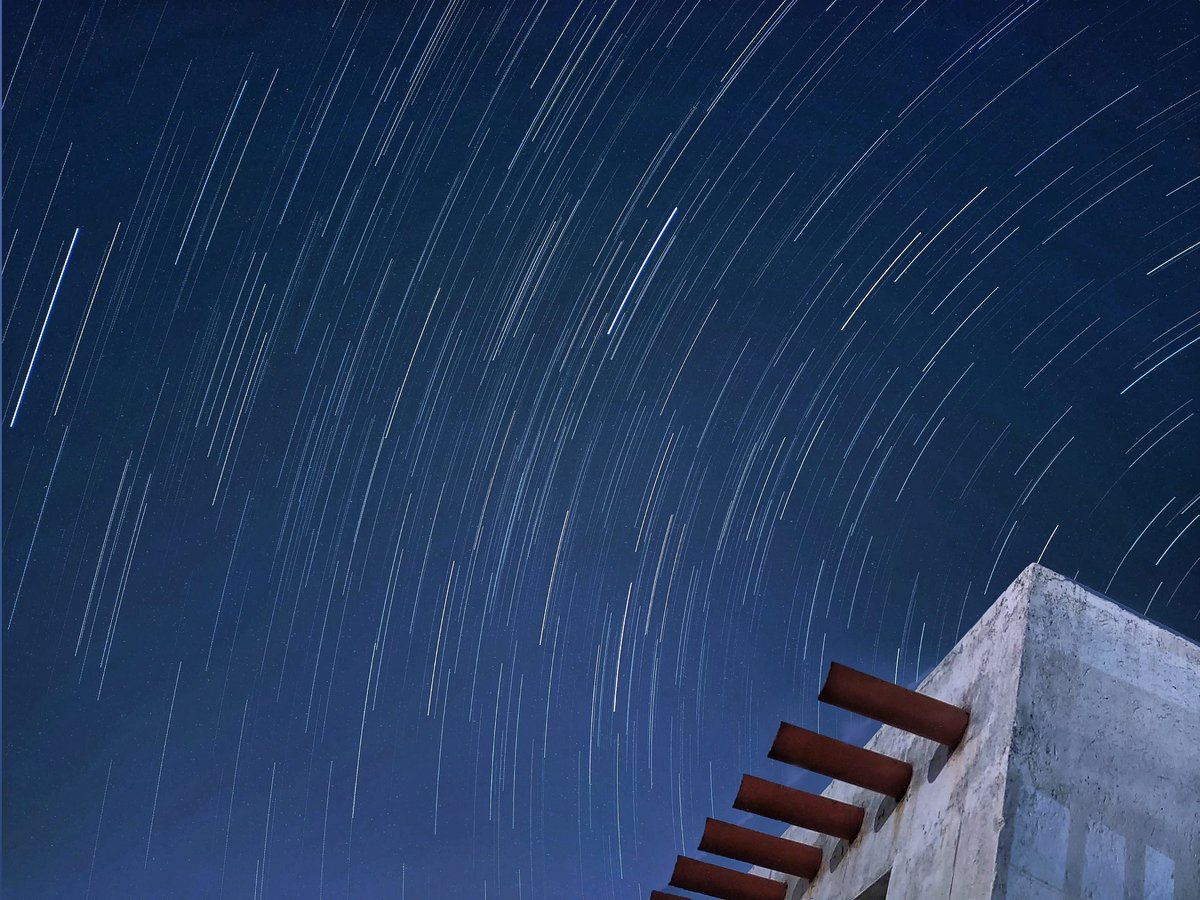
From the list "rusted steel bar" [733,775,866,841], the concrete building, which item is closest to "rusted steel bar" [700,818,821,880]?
"rusted steel bar" [733,775,866,841]

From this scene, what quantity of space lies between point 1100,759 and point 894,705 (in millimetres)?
1132

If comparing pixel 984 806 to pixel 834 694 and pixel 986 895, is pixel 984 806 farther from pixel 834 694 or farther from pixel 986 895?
pixel 834 694

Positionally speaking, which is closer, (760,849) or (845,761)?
(845,761)

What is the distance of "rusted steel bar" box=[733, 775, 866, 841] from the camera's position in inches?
284

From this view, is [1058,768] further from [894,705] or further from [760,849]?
[760,849]

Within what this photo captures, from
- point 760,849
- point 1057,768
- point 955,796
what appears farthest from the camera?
point 760,849

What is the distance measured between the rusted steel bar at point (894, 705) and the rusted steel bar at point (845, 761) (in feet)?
1.23

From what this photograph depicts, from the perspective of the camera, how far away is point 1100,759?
18.8ft

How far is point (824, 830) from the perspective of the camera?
740cm

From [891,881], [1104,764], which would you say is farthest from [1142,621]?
[891,881]

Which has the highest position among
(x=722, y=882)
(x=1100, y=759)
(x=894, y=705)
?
(x=894, y=705)

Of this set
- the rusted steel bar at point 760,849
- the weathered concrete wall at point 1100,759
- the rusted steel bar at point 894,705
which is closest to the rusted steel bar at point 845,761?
the rusted steel bar at point 894,705

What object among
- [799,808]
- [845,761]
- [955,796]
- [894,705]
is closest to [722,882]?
[799,808]

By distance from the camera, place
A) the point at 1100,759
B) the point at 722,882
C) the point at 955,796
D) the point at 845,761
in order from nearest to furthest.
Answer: the point at 1100,759
the point at 955,796
the point at 845,761
the point at 722,882
